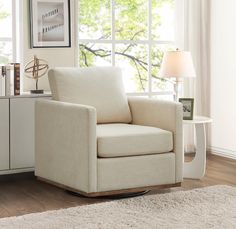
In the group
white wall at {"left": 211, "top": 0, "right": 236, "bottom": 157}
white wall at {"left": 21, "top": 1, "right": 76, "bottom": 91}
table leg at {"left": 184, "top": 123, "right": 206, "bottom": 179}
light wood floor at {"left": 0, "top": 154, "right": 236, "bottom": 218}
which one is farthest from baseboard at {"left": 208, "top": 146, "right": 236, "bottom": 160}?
white wall at {"left": 21, "top": 1, "right": 76, "bottom": 91}

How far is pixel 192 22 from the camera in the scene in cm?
543

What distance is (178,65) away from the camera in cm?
447

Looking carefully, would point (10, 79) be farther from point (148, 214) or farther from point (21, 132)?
point (148, 214)

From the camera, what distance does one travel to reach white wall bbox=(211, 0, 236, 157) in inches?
210

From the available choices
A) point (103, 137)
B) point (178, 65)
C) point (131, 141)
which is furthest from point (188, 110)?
point (103, 137)

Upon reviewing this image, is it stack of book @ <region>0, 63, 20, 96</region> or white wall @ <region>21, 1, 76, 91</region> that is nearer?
stack of book @ <region>0, 63, 20, 96</region>

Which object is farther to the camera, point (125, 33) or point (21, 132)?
point (125, 33)

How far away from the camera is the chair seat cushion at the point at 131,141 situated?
3.58 m

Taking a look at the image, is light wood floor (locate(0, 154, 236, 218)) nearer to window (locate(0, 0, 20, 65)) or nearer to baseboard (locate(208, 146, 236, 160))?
baseboard (locate(208, 146, 236, 160))

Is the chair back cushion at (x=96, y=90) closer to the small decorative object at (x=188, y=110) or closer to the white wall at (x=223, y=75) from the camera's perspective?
the small decorative object at (x=188, y=110)

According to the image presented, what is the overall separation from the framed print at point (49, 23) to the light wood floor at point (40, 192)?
1173mm

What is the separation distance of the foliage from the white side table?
1212 millimetres

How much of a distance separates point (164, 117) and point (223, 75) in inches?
67.6

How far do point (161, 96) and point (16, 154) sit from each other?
1.89 meters
